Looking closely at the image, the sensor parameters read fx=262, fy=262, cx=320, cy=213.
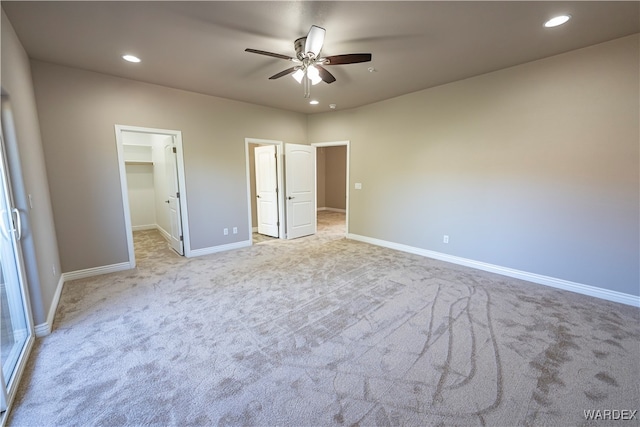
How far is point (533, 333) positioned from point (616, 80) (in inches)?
109

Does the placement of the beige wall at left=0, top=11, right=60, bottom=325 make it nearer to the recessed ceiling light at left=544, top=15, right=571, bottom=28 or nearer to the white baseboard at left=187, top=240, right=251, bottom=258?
the white baseboard at left=187, top=240, right=251, bottom=258

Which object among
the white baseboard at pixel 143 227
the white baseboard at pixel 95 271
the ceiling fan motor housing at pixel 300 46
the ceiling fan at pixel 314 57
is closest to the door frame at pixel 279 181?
the white baseboard at pixel 95 271

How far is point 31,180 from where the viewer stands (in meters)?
2.54

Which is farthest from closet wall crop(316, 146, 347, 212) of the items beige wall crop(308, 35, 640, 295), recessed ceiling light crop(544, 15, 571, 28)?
recessed ceiling light crop(544, 15, 571, 28)

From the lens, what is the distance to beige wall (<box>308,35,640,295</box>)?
9.26 feet

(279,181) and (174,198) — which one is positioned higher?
(279,181)

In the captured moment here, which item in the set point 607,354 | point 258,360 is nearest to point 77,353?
point 258,360

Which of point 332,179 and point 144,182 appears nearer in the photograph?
point 144,182

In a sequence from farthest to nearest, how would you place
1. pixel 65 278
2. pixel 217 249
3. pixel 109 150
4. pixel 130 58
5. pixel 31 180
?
pixel 217 249
pixel 109 150
pixel 65 278
pixel 130 58
pixel 31 180

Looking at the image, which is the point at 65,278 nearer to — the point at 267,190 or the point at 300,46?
the point at 267,190

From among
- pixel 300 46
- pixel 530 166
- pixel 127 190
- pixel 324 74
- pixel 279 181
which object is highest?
pixel 300 46

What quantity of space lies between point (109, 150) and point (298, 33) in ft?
10.2

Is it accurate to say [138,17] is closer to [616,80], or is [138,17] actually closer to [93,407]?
[93,407]

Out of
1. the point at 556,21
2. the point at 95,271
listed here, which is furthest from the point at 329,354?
the point at 95,271
